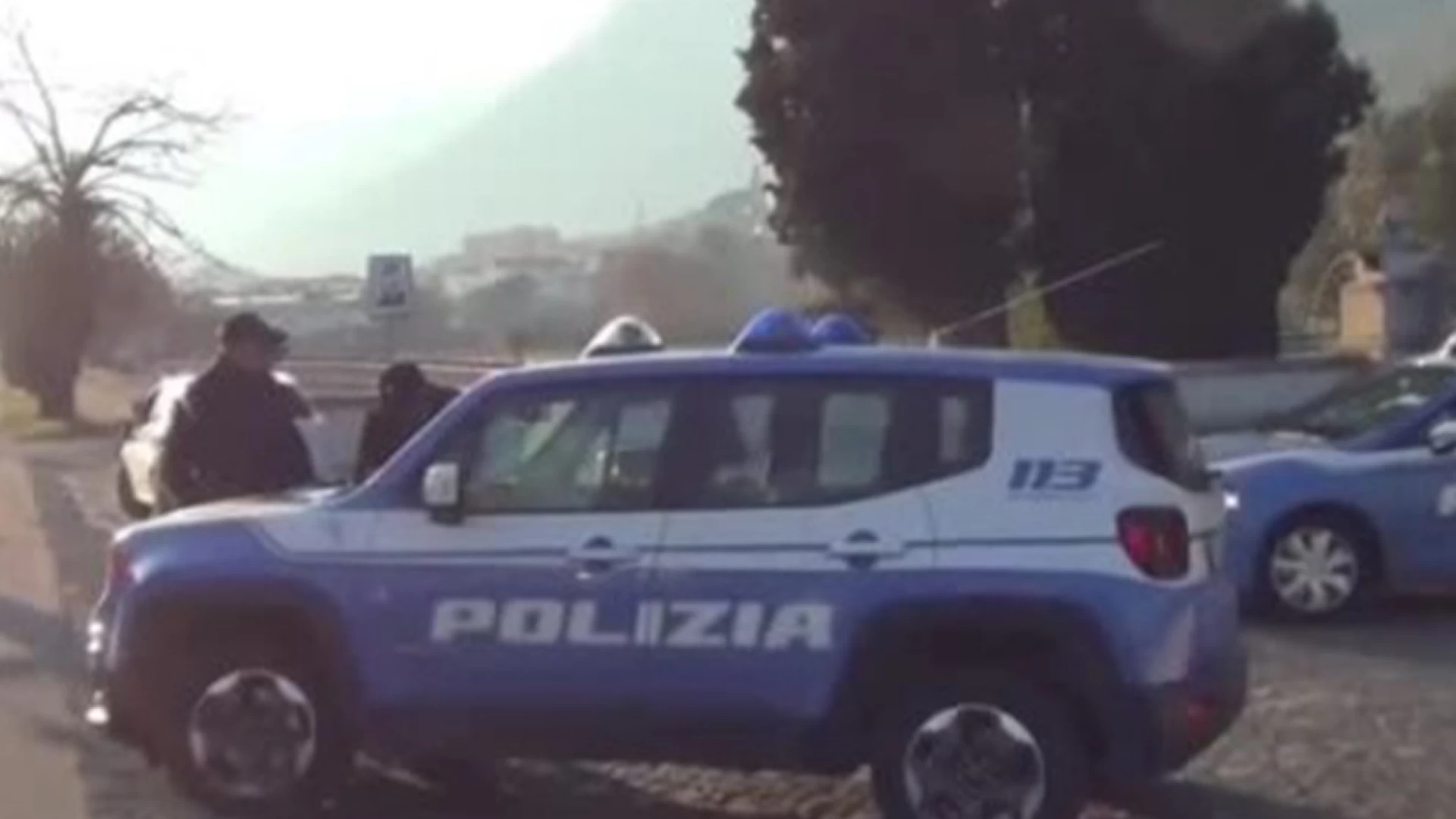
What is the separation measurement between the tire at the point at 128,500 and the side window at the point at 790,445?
53.1ft

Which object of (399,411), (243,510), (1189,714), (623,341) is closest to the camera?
(1189,714)

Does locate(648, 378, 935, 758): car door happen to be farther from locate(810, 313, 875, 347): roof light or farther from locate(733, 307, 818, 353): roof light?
locate(810, 313, 875, 347): roof light

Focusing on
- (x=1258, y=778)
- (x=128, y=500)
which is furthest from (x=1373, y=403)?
Result: (x=128, y=500)

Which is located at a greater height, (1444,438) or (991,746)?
(1444,438)

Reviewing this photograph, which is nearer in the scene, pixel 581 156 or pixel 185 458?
pixel 185 458

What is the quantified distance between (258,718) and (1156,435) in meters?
3.40

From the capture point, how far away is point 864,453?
1025 cm

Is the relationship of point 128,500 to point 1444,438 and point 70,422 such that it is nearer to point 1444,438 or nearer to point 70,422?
point 1444,438

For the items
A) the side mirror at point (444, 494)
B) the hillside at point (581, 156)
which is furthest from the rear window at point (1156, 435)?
A: the hillside at point (581, 156)

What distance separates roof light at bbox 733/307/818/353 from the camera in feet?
34.6

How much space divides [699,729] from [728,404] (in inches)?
43.7

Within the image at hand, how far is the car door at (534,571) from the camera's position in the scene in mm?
10453

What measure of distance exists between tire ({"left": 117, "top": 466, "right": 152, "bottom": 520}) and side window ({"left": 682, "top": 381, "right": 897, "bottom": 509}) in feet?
53.1

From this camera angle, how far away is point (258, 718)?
11086mm
